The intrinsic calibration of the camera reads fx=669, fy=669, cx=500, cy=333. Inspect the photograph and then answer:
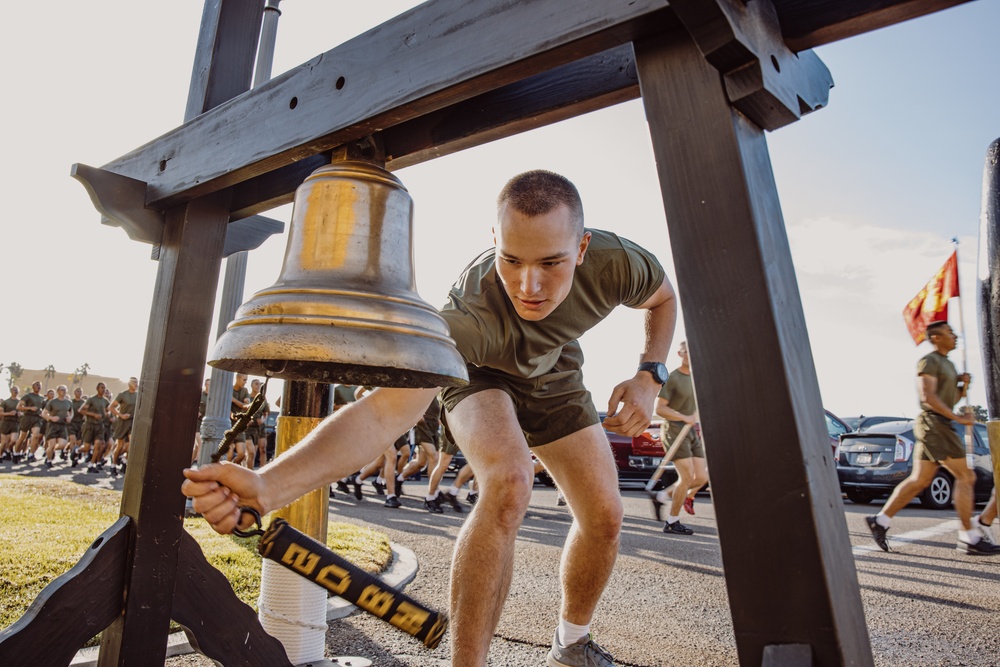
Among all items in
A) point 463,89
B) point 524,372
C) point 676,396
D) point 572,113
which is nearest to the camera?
Answer: point 463,89

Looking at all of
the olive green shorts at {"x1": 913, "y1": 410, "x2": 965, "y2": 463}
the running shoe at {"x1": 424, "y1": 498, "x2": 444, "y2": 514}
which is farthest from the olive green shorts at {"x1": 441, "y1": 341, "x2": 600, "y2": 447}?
the running shoe at {"x1": 424, "y1": 498, "x2": 444, "y2": 514}

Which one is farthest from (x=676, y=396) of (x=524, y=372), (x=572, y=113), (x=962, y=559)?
(x=572, y=113)

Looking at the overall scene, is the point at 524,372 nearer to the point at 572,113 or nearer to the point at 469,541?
the point at 469,541

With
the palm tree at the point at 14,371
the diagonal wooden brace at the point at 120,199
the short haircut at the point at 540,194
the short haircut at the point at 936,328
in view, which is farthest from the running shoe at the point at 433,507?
the palm tree at the point at 14,371

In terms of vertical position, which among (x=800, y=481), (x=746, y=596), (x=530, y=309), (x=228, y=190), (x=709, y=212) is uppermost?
(x=228, y=190)

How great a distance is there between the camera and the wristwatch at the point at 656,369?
2.42 meters

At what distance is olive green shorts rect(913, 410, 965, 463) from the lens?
663 centimetres

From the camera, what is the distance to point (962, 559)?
6.23 metres

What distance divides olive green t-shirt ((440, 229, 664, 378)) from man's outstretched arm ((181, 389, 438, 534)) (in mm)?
480

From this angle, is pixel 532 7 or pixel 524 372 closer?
pixel 532 7

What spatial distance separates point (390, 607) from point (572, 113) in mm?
1148

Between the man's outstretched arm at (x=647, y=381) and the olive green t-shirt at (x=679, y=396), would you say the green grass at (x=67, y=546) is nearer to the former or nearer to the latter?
the man's outstretched arm at (x=647, y=381)

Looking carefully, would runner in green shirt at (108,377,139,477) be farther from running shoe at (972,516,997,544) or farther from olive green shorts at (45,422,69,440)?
running shoe at (972,516,997,544)

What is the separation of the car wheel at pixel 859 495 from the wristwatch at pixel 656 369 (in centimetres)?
1095
